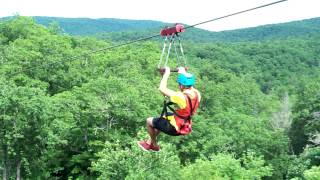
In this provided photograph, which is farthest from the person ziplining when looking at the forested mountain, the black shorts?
the forested mountain

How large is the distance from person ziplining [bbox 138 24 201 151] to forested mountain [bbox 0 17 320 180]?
469cm

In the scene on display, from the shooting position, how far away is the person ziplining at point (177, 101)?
8.24m

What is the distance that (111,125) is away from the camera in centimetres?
3372

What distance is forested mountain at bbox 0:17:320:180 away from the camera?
27.7 m

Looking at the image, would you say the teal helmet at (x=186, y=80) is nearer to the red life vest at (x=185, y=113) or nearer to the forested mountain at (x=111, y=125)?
the red life vest at (x=185, y=113)

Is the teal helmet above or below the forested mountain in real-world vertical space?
above

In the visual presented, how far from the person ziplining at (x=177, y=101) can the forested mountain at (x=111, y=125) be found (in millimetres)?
4686

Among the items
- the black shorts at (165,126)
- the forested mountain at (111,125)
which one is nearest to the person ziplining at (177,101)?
the black shorts at (165,126)

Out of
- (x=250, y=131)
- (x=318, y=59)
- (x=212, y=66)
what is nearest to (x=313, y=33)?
(x=318, y=59)

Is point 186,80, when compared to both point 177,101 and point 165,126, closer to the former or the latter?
point 177,101

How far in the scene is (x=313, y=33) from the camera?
193375 mm

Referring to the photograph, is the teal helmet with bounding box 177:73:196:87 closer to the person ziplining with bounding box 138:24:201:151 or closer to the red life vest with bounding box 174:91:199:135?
the person ziplining with bounding box 138:24:201:151

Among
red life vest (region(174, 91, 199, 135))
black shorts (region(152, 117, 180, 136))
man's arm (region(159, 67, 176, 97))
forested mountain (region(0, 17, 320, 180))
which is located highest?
man's arm (region(159, 67, 176, 97))

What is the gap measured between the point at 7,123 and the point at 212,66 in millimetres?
47184
